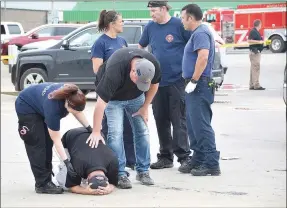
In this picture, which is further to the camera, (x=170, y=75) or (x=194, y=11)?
(x=170, y=75)

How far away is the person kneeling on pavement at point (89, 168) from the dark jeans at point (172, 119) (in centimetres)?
138

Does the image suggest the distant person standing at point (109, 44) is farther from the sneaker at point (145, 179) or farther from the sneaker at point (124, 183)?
the sneaker at point (124, 183)

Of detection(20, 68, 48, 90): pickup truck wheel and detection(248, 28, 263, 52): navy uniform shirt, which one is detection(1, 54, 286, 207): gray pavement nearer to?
detection(20, 68, 48, 90): pickup truck wheel

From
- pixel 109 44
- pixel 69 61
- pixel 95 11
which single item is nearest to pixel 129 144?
pixel 109 44

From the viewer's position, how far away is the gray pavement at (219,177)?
7062mm

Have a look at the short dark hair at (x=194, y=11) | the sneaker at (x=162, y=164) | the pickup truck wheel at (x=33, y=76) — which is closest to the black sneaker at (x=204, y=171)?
the sneaker at (x=162, y=164)

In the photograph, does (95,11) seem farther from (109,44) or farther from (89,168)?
(89,168)

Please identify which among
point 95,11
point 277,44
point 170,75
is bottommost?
point 277,44

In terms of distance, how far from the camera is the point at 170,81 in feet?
28.6

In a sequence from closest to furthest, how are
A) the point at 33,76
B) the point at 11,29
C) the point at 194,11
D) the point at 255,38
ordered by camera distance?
the point at 194,11
the point at 33,76
the point at 255,38
the point at 11,29

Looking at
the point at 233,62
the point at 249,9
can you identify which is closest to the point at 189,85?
the point at 233,62

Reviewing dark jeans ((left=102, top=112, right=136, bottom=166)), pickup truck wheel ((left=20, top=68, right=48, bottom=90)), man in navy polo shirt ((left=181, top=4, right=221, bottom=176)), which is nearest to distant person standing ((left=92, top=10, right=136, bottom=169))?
dark jeans ((left=102, top=112, right=136, bottom=166))

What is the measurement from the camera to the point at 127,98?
304 inches

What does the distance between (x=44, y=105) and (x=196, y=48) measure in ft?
6.13
